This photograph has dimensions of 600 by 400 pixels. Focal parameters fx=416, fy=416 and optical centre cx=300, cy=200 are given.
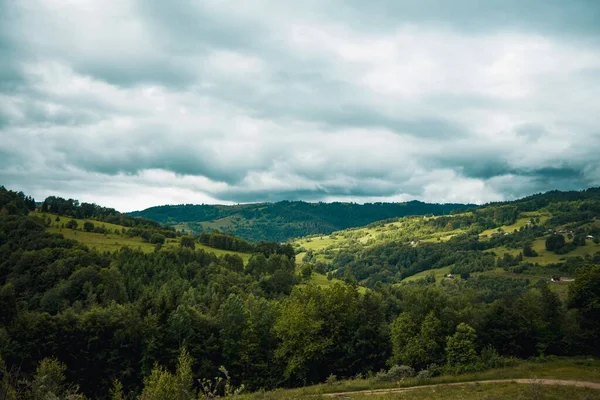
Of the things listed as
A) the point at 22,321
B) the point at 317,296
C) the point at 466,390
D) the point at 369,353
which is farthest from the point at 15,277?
the point at 466,390

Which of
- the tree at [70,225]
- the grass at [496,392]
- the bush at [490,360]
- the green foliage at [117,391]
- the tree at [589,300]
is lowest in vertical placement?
the green foliage at [117,391]

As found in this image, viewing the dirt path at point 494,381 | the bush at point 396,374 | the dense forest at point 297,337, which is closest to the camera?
the dirt path at point 494,381

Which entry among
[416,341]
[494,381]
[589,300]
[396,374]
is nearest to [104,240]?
[416,341]

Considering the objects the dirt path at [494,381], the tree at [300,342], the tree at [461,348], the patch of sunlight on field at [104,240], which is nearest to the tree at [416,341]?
the tree at [461,348]

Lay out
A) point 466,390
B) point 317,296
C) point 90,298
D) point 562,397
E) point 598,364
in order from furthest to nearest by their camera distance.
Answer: point 90,298 < point 317,296 < point 598,364 < point 466,390 < point 562,397

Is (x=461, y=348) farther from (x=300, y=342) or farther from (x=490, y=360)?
(x=300, y=342)

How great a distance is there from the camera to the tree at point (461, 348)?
190 feet

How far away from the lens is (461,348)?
195 ft

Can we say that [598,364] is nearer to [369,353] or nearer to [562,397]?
[562,397]

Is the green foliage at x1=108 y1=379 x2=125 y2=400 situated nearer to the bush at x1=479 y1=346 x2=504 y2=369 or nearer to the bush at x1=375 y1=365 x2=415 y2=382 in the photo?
the bush at x1=375 y1=365 x2=415 y2=382

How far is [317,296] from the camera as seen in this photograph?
75.1m

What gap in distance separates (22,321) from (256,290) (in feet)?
230

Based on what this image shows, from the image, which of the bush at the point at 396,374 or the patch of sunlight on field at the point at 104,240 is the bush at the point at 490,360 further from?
the patch of sunlight on field at the point at 104,240

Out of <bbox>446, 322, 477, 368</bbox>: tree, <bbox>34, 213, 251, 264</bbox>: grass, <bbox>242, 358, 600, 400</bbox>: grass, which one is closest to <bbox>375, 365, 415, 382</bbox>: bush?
<bbox>242, 358, 600, 400</bbox>: grass
